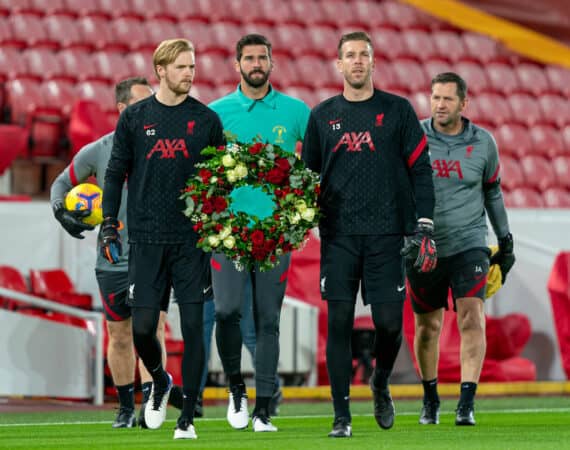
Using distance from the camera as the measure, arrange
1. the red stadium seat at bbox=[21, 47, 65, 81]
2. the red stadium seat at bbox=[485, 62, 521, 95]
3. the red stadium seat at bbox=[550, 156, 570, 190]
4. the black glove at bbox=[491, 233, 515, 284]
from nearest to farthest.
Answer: the black glove at bbox=[491, 233, 515, 284] < the red stadium seat at bbox=[21, 47, 65, 81] < the red stadium seat at bbox=[550, 156, 570, 190] < the red stadium seat at bbox=[485, 62, 521, 95]

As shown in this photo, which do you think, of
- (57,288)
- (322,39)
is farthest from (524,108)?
(57,288)

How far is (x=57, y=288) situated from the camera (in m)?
11.5

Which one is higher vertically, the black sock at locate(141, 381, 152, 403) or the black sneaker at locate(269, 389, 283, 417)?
the black sock at locate(141, 381, 152, 403)

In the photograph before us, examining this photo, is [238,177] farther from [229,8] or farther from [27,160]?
[229,8]

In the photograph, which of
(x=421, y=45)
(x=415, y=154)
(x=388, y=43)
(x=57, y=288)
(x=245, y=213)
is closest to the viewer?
(x=415, y=154)

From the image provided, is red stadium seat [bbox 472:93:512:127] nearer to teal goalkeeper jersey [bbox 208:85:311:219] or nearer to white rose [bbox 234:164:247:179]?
teal goalkeeper jersey [bbox 208:85:311:219]

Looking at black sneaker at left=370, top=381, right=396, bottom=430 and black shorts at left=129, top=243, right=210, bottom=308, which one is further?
black sneaker at left=370, top=381, right=396, bottom=430

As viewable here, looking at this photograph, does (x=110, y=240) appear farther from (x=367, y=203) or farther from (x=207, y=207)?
(x=367, y=203)

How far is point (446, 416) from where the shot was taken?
8477 mm

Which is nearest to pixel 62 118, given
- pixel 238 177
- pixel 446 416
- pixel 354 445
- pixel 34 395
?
pixel 34 395

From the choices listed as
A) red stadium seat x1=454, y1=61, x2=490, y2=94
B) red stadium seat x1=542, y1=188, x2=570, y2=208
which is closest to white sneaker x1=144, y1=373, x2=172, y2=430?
red stadium seat x1=542, y1=188, x2=570, y2=208

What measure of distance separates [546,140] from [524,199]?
5.77 ft

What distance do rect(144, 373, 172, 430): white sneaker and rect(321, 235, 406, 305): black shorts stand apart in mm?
1020

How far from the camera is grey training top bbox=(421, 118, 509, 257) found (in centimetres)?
766
